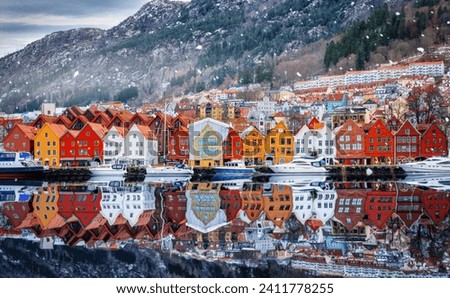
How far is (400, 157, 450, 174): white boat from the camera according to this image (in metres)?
11.6

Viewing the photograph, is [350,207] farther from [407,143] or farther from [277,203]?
[407,143]

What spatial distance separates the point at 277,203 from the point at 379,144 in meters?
3.68

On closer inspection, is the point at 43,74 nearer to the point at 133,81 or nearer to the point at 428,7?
the point at 133,81

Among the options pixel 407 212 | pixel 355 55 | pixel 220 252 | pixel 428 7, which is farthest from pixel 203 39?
pixel 220 252

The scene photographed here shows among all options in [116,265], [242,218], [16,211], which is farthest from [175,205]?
[116,265]

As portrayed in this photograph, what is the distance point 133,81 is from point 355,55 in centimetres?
308

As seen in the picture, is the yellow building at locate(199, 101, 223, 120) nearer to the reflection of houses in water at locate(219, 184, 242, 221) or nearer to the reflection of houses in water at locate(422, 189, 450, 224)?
the reflection of houses in water at locate(219, 184, 242, 221)

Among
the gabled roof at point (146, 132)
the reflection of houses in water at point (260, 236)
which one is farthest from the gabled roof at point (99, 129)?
the reflection of houses in water at point (260, 236)

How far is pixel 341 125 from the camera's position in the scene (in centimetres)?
1231

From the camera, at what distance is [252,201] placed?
30.8 feet

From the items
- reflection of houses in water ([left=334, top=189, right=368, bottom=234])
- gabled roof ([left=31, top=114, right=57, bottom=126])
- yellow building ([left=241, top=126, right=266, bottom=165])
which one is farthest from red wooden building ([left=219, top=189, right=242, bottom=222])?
gabled roof ([left=31, top=114, right=57, bottom=126])

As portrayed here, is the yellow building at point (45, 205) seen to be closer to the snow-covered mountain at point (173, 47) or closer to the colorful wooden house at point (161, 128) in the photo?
the snow-covered mountain at point (173, 47)

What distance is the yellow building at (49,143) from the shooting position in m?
12.7

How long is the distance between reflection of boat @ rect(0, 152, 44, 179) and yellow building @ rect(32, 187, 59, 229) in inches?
63.7
